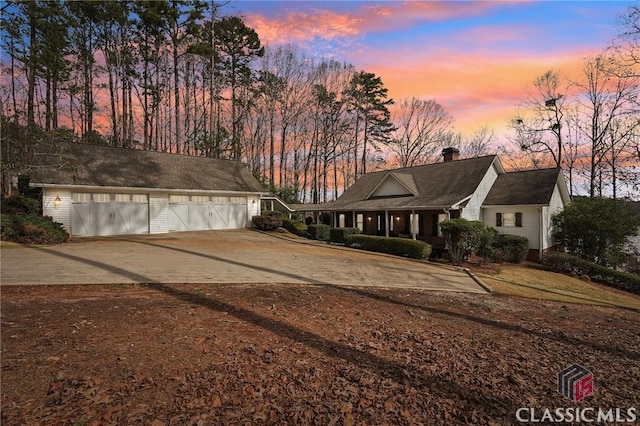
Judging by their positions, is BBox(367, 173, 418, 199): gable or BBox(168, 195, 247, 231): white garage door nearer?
BBox(168, 195, 247, 231): white garage door

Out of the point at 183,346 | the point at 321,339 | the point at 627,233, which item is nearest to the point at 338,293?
the point at 321,339

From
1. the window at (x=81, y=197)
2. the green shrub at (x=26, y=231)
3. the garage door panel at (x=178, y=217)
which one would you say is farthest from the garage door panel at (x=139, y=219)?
the green shrub at (x=26, y=231)

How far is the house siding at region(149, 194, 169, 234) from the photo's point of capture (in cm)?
2139

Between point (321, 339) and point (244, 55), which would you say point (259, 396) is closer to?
point (321, 339)

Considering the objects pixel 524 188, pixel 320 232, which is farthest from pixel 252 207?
pixel 524 188

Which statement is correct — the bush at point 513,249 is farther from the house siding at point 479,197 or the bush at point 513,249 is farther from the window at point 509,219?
the house siding at point 479,197

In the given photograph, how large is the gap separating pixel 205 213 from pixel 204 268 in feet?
48.8

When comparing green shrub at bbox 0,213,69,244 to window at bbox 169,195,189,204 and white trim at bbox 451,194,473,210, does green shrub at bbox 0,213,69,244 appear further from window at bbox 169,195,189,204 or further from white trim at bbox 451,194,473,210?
white trim at bbox 451,194,473,210

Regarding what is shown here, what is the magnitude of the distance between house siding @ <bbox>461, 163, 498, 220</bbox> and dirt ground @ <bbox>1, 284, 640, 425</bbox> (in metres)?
16.0

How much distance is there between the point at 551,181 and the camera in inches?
877

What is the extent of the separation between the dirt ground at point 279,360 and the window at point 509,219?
16568 mm

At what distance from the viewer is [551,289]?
1252 cm

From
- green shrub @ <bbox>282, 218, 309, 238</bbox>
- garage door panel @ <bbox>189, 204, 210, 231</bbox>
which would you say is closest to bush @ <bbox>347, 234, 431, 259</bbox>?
green shrub @ <bbox>282, 218, 309, 238</bbox>

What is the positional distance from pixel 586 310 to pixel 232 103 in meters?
36.6
